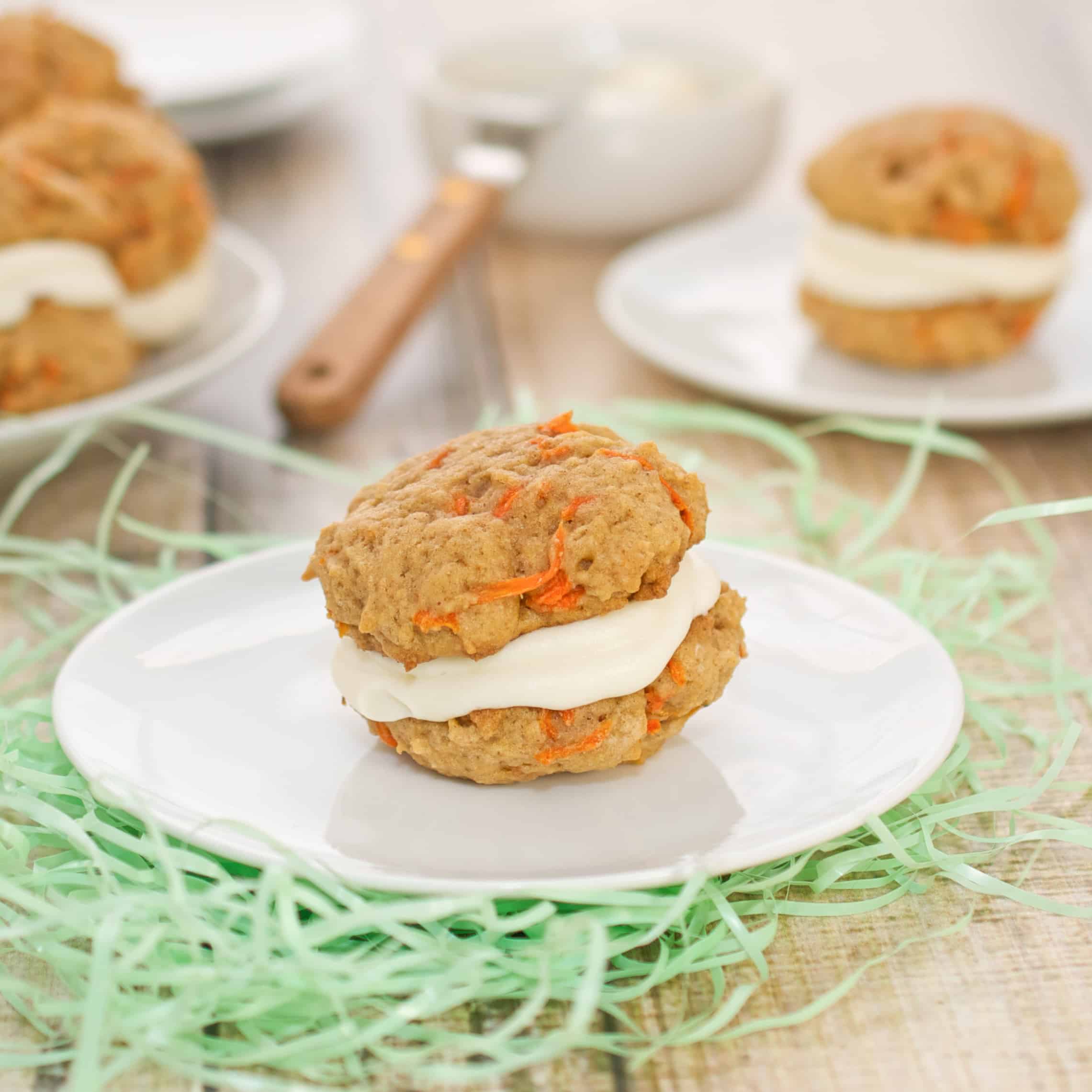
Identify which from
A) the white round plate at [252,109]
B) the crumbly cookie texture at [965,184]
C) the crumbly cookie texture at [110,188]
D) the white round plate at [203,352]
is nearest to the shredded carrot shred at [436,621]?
the white round plate at [203,352]

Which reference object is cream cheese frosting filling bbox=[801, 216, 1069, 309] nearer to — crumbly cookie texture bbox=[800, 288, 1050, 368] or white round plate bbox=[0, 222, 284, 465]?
crumbly cookie texture bbox=[800, 288, 1050, 368]

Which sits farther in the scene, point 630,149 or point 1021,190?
point 630,149

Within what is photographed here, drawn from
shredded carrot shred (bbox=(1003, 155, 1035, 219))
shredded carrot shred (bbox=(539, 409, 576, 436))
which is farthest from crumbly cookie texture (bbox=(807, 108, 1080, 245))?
shredded carrot shred (bbox=(539, 409, 576, 436))

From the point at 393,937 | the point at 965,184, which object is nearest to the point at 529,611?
the point at 393,937

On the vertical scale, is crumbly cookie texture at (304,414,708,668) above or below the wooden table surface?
above

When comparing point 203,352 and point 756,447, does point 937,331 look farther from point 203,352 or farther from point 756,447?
point 203,352

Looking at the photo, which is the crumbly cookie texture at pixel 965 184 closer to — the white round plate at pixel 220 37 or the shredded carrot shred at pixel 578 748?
the shredded carrot shred at pixel 578 748
